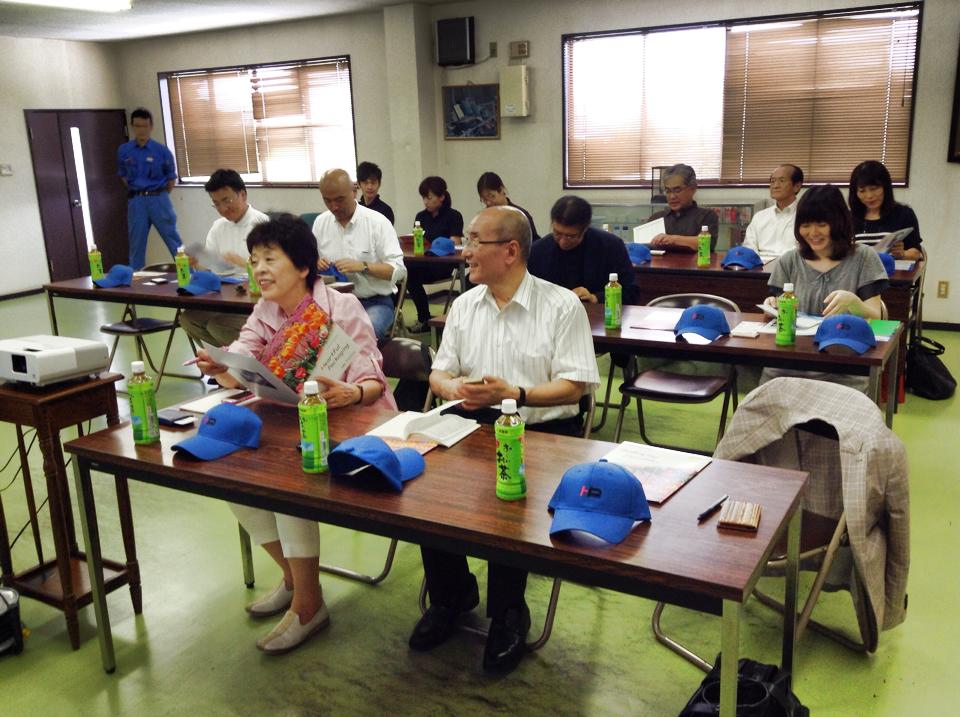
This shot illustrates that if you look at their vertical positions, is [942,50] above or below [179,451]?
above

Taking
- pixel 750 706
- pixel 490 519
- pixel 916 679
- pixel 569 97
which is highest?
pixel 569 97

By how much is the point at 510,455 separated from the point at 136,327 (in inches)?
155

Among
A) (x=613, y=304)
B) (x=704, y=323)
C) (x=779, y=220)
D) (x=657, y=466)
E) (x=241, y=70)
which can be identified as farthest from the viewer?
(x=241, y=70)

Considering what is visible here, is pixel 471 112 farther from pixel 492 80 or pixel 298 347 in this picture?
pixel 298 347

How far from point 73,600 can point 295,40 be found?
724 centimetres

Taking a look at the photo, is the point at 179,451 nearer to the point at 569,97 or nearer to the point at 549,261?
the point at 549,261

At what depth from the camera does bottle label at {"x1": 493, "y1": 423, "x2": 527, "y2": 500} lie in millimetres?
1770

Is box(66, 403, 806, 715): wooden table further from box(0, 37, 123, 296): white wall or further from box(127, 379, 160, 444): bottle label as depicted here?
box(0, 37, 123, 296): white wall

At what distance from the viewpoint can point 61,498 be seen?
101 inches

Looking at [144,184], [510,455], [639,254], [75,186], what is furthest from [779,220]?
[75,186]

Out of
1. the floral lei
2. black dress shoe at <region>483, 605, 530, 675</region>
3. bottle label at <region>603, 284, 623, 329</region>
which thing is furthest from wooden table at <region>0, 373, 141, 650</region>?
bottle label at <region>603, 284, 623, 329</region>

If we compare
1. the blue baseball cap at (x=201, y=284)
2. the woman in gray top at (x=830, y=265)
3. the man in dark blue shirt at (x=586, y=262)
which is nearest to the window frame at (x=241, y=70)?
the blue baseball cap at (x=201, y=284)

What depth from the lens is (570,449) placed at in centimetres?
209

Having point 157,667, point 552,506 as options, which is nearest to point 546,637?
point 552,506
